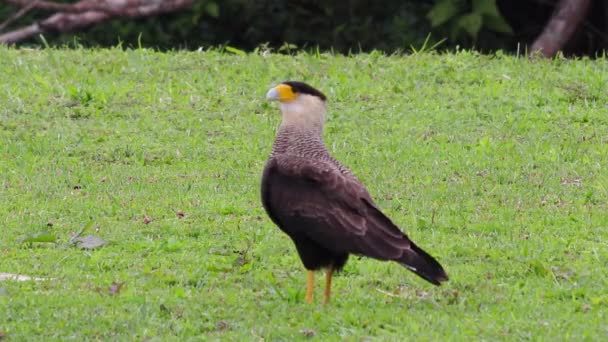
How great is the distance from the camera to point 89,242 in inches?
292

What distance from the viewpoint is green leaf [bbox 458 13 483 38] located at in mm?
14688

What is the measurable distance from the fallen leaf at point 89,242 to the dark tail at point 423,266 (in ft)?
6.90

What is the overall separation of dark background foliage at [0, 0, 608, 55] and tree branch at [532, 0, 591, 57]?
897 millimetres

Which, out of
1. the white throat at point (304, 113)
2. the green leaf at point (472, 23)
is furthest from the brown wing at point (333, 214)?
the green leaf at point (472, 23)

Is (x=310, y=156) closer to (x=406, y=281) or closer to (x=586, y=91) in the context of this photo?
(x=406, y=281)

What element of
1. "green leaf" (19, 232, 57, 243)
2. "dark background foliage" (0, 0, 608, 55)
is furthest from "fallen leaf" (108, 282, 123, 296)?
"dark background foliage" (0, 0, 608, 55)

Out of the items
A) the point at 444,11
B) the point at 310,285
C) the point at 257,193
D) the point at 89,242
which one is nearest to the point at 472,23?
the point at 444,11

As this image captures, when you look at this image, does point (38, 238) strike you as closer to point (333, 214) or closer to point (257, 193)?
point (257, 193)

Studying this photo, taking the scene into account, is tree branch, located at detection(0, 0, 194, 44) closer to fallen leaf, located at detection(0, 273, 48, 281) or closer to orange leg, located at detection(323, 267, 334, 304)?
fallen leaf, located at detection(0, 273, 48, 281)

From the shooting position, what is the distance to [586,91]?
1082 cm

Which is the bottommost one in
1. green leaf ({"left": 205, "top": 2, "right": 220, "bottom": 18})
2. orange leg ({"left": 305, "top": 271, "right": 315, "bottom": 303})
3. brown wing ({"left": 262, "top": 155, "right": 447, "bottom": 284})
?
green leaf ({"left": 205, "top": 2, "right": 220, "bottom": 18})

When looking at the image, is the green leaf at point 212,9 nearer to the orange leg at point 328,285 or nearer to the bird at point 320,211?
the bird at point 320,211

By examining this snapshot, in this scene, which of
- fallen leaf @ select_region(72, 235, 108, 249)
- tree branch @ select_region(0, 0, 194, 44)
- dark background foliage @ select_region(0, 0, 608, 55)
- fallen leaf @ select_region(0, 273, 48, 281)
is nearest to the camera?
fallen leaf @ select_region(0, 273, 48, 281)

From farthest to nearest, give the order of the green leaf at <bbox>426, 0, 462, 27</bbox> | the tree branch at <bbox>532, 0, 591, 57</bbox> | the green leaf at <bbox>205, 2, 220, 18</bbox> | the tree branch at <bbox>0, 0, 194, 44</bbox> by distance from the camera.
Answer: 1. the green leaf at <bbox>205, 2, 220, 18</bbox>
2. the tree branch at <bbox>0, 0, 194, 44</bbox>
3. the green leaf at <bbox>426, 0, 462, 27</bbox>
4. the tree branch at <bbox>532, 0, 591, 57</bbox>
